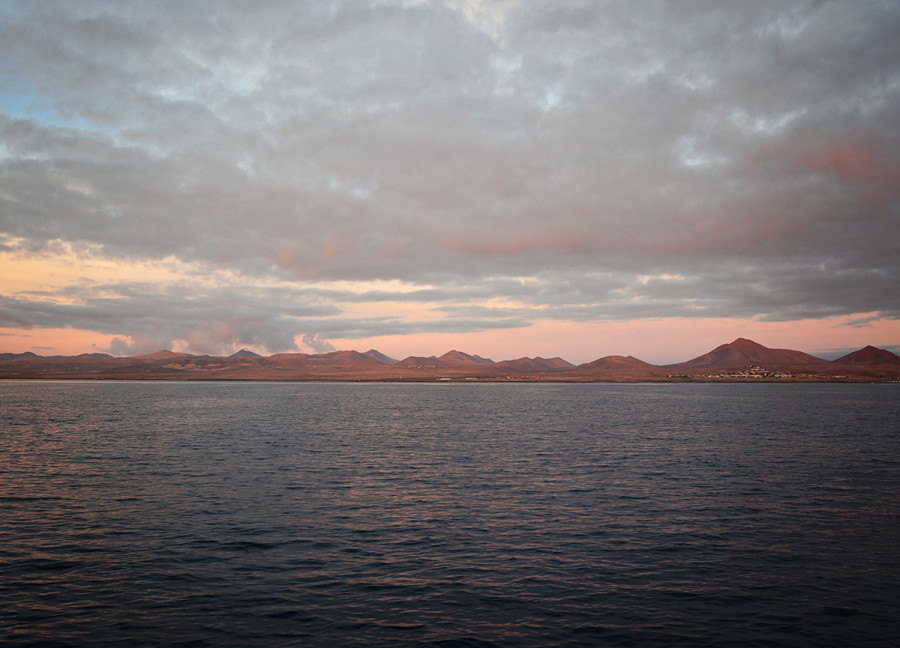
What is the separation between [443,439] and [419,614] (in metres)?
53.5

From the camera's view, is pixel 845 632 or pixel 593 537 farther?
pixel 593 537

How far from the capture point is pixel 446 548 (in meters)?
27.8

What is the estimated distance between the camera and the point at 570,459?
56281 millimetres

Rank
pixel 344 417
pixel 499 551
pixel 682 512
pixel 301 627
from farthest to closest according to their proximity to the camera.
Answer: pixel 344 417 → pixel 682 512 → pixel 499 551 → pixel 301 627

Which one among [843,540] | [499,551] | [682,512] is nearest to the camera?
[499,551]

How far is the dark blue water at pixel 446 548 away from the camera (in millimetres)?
19484

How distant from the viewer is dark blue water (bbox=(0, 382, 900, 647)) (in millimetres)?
19484

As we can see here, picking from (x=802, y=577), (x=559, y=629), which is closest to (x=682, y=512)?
(x=802, y=577)

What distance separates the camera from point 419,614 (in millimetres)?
20266

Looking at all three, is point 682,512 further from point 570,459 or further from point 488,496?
point 570,459

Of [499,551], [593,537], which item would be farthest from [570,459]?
[499,551]

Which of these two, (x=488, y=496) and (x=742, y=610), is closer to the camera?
(x=742, y=610)

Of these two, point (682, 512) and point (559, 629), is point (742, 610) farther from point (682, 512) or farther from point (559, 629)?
point (682, 512)

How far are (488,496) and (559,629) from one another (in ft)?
66.1
